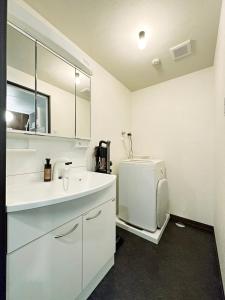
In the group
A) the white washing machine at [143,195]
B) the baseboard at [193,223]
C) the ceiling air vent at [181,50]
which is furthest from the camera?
the baseboard at [193,223]

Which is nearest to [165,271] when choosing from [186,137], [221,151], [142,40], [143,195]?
[143,195]

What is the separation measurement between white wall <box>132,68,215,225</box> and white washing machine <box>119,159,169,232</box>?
0.40m

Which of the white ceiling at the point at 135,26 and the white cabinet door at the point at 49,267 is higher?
the white ceiling at the point at 135,26

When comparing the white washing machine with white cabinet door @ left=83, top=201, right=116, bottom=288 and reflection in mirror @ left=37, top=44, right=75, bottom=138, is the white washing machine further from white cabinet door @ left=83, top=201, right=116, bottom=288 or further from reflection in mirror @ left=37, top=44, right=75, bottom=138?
reflection in mirror @ left=37, top=44, right=75, bottom=138

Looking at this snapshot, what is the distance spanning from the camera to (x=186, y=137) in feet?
6.99

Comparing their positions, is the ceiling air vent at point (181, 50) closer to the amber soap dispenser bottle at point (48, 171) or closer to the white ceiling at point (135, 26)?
the white ceiling at point (135, 26)

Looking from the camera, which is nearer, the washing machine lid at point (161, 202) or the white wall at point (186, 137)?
the washing machine lid at point (161, 202)

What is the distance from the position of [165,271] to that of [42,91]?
2.02 m

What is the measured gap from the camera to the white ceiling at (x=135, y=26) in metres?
1.16

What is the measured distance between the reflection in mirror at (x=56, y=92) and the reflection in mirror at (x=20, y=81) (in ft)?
0.20

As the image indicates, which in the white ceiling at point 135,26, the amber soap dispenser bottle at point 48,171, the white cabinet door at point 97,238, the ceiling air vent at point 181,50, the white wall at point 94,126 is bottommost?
the white cabinet door at point 97,238

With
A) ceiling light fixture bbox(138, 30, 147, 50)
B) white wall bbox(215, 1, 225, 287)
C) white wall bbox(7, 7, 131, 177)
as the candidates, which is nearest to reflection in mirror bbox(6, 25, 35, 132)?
white wall bbox(7, 7, 131, 177)

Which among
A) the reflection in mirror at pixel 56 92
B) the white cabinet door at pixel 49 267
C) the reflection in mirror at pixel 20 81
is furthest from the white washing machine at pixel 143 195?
the reflection in mirror at pixel 20 81

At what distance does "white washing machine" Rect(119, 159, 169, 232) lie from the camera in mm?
1769
